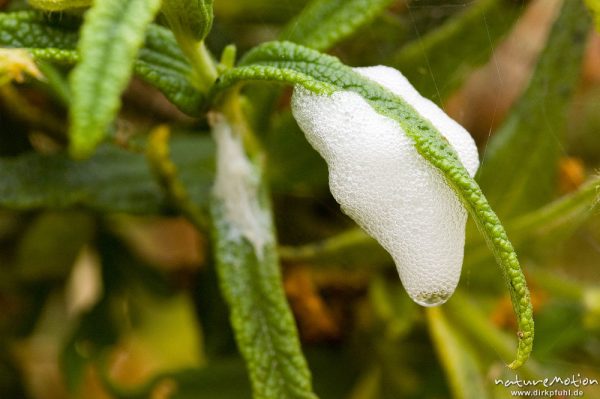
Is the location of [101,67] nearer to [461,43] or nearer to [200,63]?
[200,63]

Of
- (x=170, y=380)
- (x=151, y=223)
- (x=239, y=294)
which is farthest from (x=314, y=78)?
(x=151, y=223)

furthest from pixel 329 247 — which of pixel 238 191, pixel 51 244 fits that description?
pixel 51 244

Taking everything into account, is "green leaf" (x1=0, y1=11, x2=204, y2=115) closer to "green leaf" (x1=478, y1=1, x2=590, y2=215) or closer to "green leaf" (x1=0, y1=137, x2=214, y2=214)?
"green leaf" (x1=0, y1=137, x2=214, y2=214)

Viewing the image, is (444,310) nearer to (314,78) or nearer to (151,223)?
(314,78)

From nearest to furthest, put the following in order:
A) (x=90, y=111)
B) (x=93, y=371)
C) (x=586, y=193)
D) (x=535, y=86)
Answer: (x=90, y=111) → (x=586, y=193) → (x=535, y=86) → (x=93, y=371)

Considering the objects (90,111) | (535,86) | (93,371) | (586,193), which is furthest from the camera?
(93,371)

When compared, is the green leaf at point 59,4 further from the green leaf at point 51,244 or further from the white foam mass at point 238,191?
the green leaf at point 51,244
